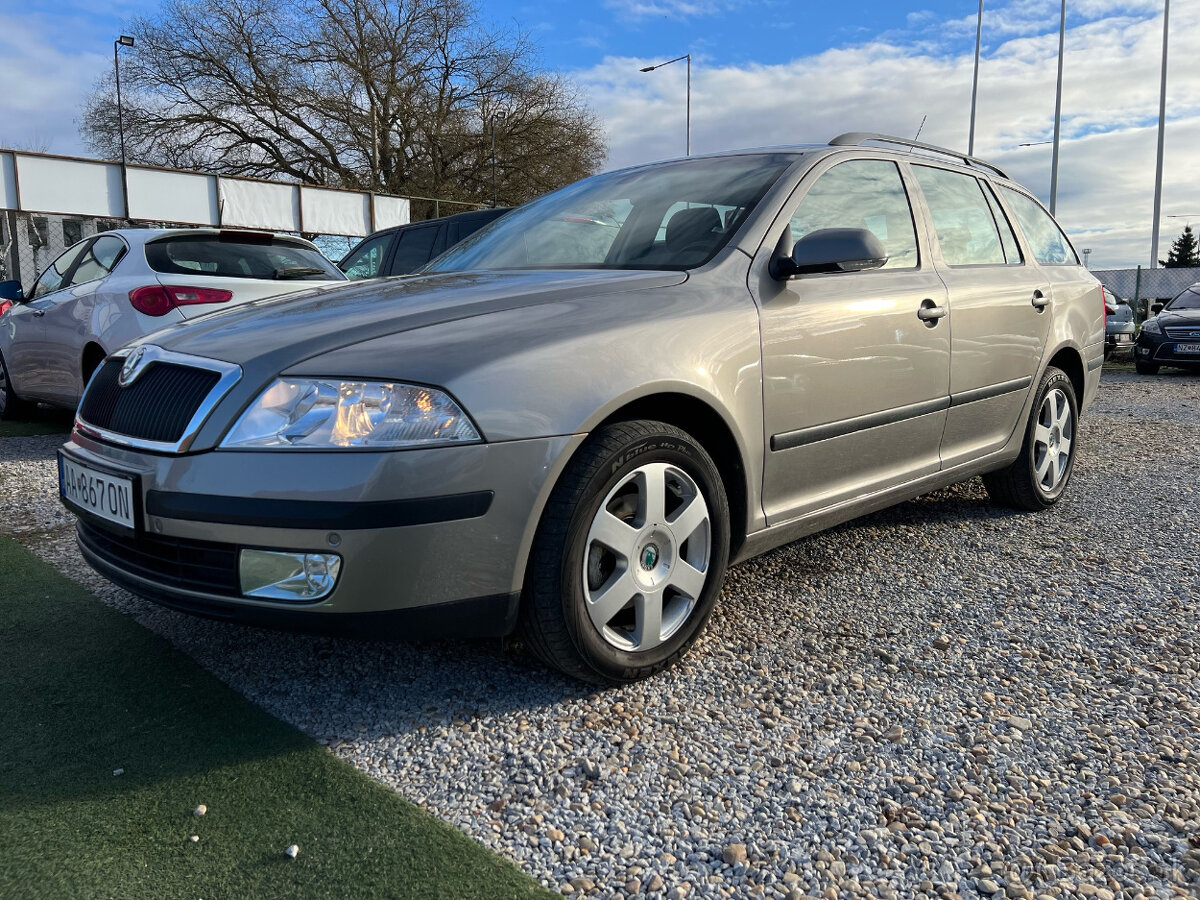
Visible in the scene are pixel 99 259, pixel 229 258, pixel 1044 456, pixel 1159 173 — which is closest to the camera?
pixel 1044 456

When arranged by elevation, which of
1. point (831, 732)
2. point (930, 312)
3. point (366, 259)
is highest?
point (366, 259)

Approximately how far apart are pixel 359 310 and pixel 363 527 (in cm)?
75

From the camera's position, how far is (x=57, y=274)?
278 inches

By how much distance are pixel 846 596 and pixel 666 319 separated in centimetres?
134

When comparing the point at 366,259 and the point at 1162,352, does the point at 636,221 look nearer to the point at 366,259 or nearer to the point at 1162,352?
the point at 366,259

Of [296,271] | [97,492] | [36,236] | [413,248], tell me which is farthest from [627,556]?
[36,236]

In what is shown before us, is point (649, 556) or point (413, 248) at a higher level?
point (413, 248)

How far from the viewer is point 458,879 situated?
1723mm

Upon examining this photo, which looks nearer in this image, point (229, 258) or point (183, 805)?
point (183, 805)

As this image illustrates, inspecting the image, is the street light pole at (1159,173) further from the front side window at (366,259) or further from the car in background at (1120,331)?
the front side window at (366,259)

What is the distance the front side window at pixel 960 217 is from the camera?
3.84 m

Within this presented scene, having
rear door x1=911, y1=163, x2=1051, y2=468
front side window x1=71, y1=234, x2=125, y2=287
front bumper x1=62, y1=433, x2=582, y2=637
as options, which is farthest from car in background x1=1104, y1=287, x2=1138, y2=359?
front bumper x1=62, y1=433, x2=582, y2=637

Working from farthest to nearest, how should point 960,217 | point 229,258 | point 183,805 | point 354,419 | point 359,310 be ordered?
point 229,258 < point 960,217 < point 359,310 < point 354,419 < point 183,805

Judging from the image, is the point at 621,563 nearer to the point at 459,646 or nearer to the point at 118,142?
the point at 459,646
